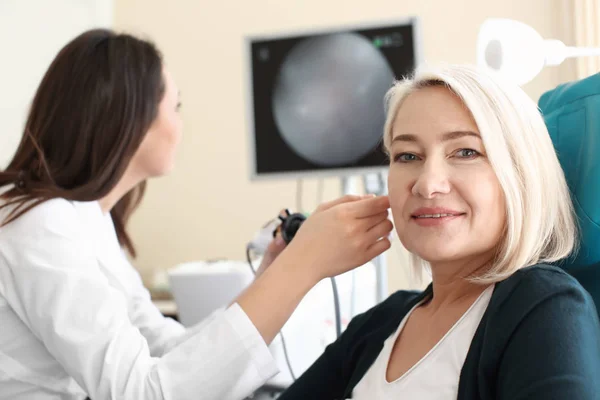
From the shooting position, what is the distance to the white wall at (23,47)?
2572 millimetres

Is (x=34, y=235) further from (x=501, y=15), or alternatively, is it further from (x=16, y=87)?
(x=501, y=15)

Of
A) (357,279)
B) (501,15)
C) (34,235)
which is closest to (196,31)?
(501,15)

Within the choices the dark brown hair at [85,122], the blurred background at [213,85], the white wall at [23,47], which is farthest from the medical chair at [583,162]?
the white wall at [23,47]

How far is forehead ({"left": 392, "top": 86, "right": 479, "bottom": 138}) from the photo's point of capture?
0.94 m

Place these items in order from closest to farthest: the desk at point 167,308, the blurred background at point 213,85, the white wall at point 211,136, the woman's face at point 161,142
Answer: the woman's face at point 161,142
the desk at point 167,308
the blurred background at point 213,85
the white wall at point 211,136

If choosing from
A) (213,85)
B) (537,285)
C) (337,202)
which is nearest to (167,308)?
(213,85)

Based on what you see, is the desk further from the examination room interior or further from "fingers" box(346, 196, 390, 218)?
"fingers" box(346, 196, 390, 218)

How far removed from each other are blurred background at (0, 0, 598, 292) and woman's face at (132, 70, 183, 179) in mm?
1280

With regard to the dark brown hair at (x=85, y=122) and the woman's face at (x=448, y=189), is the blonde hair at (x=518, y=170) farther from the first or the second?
the dark brown hair at (x=85, y=122)

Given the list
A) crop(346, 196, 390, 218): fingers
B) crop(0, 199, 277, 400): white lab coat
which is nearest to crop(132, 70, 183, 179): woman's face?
crop(0, 199, 277, 400): white lab coat

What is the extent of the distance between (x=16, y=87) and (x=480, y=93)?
2.24 meters

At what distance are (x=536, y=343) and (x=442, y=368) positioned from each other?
16 cm

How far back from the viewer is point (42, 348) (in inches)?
47.1

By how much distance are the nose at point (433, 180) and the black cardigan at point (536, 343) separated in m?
0.15
